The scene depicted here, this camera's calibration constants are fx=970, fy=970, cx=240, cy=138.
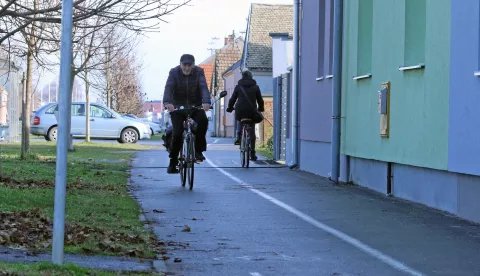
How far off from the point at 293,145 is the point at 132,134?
21.5m

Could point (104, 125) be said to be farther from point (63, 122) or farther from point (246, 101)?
point (63, 122)

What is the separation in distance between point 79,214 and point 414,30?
5.76 meters

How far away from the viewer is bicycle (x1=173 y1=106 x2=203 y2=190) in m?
14.6

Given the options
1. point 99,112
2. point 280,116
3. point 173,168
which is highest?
point 99,112

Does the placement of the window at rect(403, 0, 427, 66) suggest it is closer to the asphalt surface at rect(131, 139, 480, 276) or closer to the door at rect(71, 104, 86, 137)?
the asphalt surface at rect(131, 139, 480, 276)

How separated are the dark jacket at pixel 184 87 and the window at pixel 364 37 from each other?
2.92 meters

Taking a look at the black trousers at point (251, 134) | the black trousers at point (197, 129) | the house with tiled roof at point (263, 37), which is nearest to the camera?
the black trousers at point (197, 129)

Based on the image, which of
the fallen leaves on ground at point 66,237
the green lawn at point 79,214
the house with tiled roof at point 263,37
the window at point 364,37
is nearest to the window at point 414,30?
the window at point 364,37

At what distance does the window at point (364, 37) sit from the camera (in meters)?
16.3

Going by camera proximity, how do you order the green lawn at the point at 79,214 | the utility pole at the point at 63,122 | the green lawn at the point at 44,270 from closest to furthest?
1. the green lawn at the point at 44,270
2. the utility pole at the point at 63,122
3. the green lawn at the point at 79,214

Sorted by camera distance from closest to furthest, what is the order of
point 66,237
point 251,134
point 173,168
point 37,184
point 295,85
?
point 66,237, point 37,184, point 173,168, point 251,134, point 295,85

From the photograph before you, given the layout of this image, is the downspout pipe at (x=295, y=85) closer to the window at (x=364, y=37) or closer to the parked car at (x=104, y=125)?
the window at (x=364, y=37)

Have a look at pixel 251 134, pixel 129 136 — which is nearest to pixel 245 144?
pixel 251 134

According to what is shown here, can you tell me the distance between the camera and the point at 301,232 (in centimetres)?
948
